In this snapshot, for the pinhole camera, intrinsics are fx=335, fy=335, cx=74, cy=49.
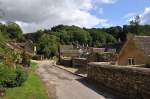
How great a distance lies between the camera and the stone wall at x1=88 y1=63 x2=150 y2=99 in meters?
16.8

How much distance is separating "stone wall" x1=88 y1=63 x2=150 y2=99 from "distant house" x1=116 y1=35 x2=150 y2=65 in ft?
47.2

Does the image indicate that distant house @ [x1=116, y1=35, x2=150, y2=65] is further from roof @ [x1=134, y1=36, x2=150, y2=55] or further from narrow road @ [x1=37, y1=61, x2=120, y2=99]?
narrow road @ [x1=37, y1=61, x2=120, y2=99]

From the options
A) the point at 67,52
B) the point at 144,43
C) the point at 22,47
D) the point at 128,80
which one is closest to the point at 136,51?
the point at 144,43

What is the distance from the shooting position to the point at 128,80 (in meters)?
19.5

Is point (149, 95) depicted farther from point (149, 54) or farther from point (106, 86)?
point (149, 54)

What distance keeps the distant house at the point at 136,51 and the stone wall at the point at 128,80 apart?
1439cm

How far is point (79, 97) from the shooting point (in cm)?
1950

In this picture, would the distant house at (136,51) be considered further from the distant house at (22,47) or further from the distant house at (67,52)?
the distant house at (67,52)

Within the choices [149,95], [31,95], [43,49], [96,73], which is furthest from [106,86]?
[43,49]

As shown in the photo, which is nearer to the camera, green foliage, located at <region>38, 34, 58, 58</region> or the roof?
the roof

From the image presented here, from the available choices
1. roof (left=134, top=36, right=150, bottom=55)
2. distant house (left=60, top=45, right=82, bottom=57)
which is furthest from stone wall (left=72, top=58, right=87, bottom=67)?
distant house (left=60, top=45, right=82, bottom=57)

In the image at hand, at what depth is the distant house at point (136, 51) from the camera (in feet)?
135

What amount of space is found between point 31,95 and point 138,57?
2565 centimetres

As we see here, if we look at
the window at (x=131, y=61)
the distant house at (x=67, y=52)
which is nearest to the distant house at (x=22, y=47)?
the distant house at (x=67, y=52)
